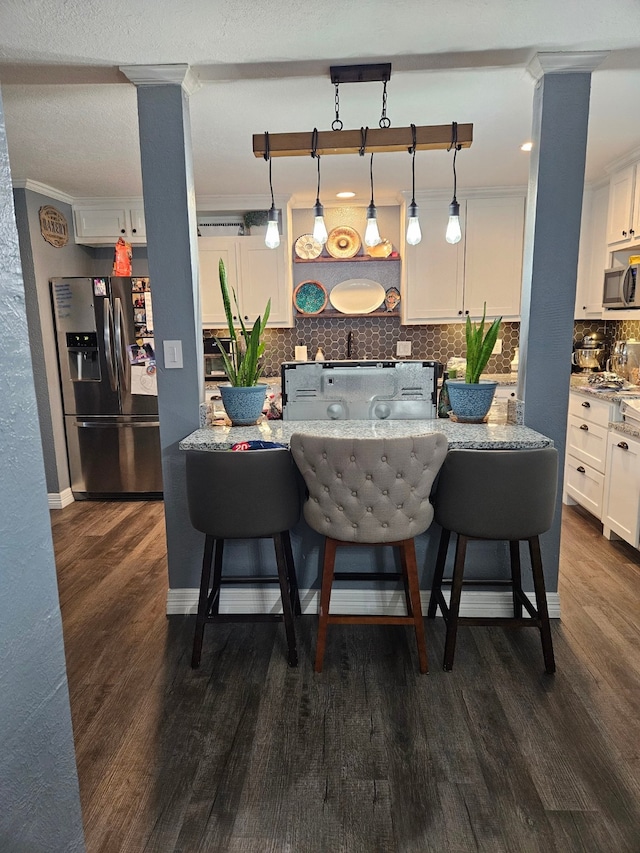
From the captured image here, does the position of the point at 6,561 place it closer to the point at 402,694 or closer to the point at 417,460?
the point at 417,460

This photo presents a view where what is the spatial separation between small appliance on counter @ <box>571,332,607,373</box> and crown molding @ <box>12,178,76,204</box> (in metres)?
4.11

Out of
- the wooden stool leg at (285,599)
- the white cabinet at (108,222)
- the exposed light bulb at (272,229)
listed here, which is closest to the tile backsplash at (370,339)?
the white cabinet at (108,222)

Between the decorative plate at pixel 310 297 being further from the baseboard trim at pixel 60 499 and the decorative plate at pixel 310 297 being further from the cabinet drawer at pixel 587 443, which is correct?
the baseboard trim at pixel 60 499

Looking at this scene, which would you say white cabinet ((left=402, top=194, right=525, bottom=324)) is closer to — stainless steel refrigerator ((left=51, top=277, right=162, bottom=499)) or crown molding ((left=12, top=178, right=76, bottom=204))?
stainless steel refrigerator ((left=51, top=277, right=162, bottom=499))

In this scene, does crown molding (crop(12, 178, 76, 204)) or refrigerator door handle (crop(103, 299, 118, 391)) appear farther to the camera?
refrigerator door handle (crop(103, 299, 118, 391))

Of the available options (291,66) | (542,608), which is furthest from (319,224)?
(542,608)

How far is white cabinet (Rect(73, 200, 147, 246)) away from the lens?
14.3ft

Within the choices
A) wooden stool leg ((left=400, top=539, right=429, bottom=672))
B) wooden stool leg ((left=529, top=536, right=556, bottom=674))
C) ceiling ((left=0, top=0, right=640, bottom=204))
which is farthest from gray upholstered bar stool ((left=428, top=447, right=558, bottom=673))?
ceiling ((left=0, top=0, right=640, bottom=204))

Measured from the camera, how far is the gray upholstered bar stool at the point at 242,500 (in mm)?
2000

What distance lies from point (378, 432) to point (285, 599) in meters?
0.73

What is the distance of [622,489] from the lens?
3107 mm

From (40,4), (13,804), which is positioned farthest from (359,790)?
(40,4)

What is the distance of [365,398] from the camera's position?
2402 millimetres

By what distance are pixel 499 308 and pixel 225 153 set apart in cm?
243
